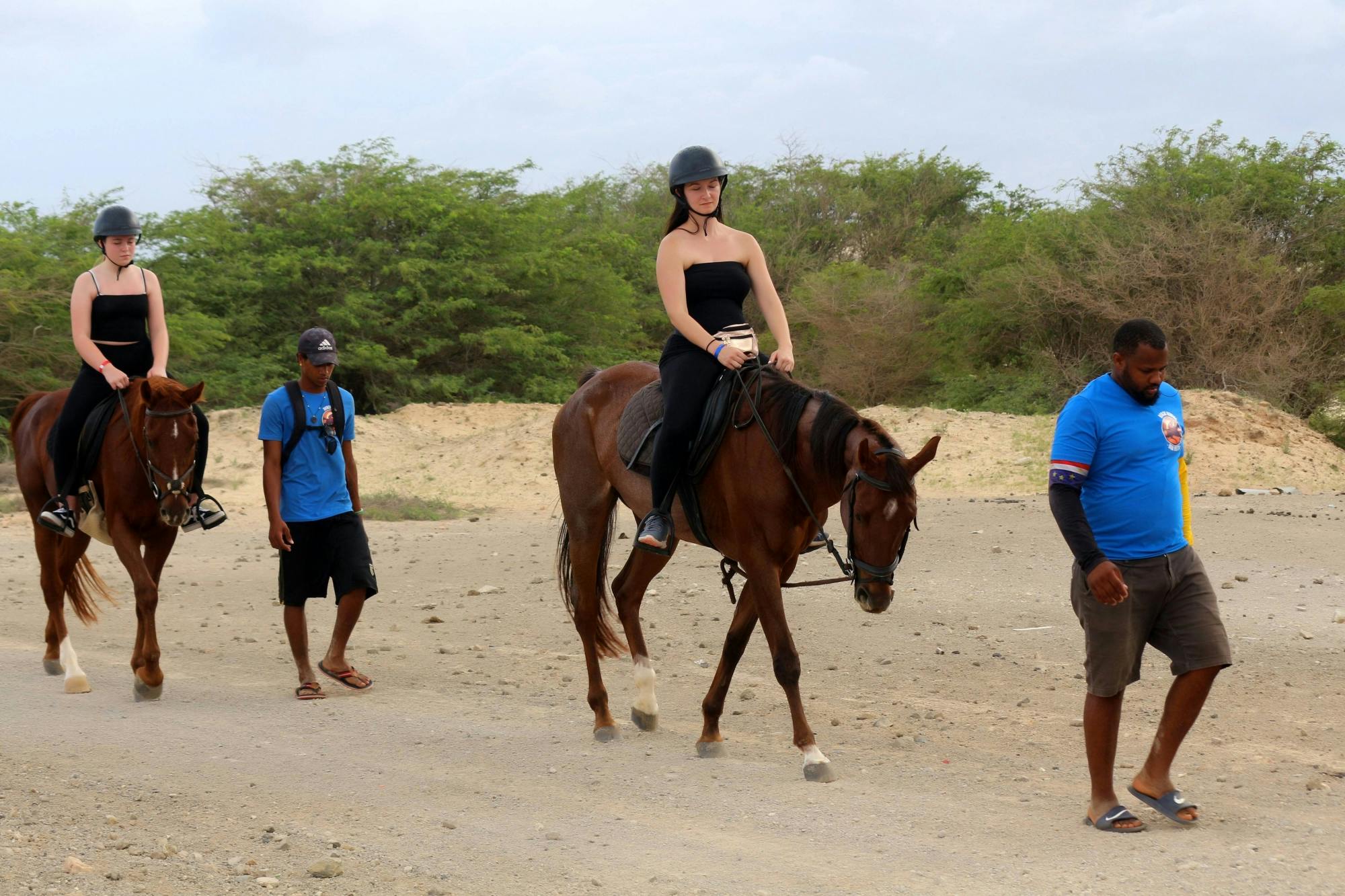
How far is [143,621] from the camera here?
283 inches

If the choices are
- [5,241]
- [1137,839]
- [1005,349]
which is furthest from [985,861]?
[1005,349]

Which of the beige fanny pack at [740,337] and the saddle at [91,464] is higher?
the beige fanny pack at [740,337]

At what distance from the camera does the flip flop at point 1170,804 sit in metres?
4.64

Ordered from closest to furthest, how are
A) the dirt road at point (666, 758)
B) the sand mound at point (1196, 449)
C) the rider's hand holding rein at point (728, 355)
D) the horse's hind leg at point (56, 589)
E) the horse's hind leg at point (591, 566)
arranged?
the dirt road at point (666, 758) → the rider's hand holding rein at point (728, 355) → the horse's hind leg at point (591, 566) → the horse's hind leg at point (56, 589) → the sand mound at point (1196, 449)

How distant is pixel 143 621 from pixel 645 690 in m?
2.91

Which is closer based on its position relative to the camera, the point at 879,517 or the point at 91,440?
the point at 879,517

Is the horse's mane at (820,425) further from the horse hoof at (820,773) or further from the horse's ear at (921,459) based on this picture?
the horse hoof at (820,773)

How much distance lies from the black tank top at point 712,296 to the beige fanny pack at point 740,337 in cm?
4

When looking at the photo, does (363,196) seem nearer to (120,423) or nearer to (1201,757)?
(120,423)

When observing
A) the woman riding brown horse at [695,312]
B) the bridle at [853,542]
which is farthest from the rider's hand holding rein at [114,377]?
the bridle at [853,542]

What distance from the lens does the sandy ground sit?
4.29 m

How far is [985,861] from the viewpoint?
4.32 m

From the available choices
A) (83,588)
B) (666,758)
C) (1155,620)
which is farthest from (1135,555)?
(83,588)

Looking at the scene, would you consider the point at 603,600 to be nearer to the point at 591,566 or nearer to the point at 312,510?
the point at 591,566
